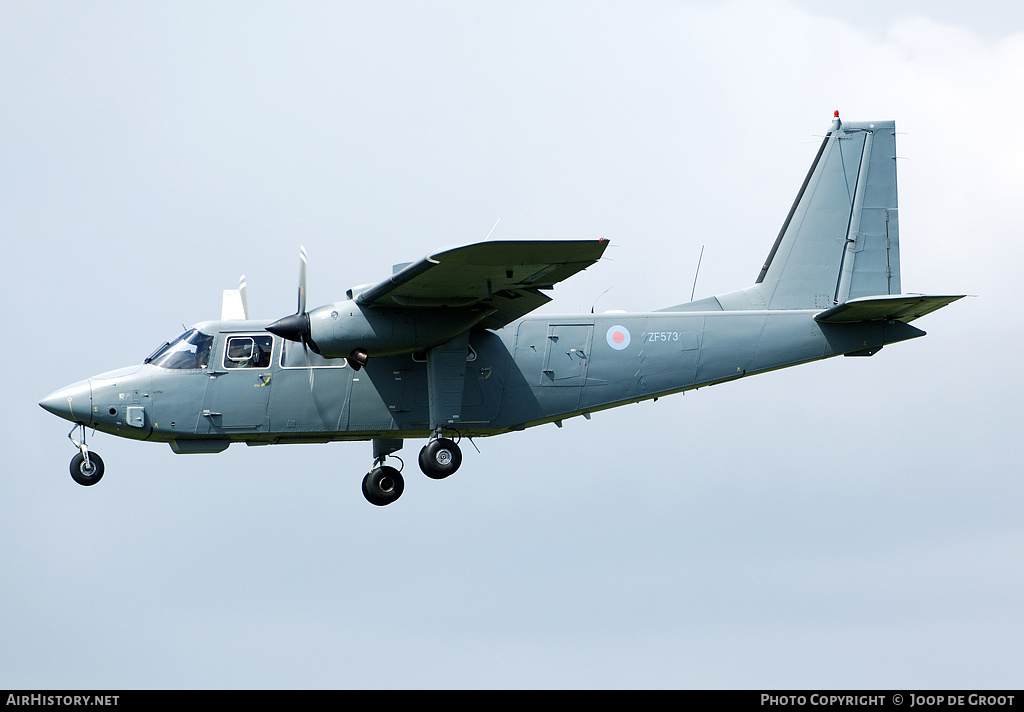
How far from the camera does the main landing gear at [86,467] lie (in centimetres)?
2262

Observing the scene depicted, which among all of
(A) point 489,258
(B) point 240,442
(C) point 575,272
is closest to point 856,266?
(C) point 575,272

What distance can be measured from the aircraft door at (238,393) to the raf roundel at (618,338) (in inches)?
228

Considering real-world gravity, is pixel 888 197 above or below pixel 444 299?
above

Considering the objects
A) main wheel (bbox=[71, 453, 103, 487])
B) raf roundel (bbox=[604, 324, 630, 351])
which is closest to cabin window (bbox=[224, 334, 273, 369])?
main wheel (bbox=[71, 453, 103, 487])

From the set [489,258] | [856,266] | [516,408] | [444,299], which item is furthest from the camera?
[856,266]

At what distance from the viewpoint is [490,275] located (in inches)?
821

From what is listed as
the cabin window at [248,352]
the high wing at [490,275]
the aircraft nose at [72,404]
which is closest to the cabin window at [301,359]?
the cabin window at [248,352]

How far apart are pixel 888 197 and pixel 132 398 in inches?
547

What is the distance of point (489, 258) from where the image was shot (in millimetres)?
20156

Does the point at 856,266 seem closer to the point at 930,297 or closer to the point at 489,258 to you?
the point at 930,297

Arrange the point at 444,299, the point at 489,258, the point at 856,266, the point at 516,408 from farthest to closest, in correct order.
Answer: the point at 856,266
the point at 516,408
the point at 444,299
the point at 489,258

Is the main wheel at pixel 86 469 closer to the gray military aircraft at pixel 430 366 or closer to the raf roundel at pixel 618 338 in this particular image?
the gray military aircraft at pixel 430 366

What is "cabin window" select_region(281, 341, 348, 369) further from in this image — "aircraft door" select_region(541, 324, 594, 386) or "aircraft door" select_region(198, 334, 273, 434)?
"aircraft door" select_region(541, 324, 594, 386)

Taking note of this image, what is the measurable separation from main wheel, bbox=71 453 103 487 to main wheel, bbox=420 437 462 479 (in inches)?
212
